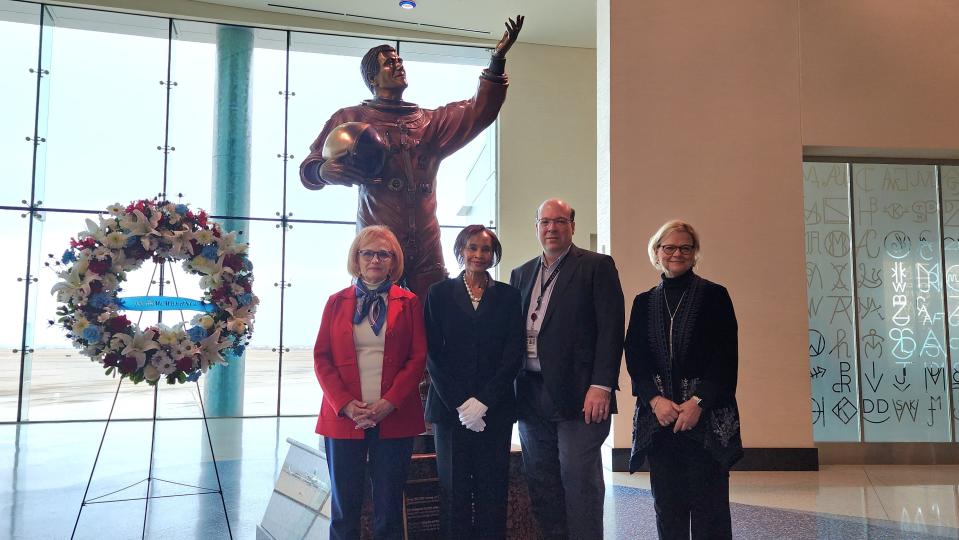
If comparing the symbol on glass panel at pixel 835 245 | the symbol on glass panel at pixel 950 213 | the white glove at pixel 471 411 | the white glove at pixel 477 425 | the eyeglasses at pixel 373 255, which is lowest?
the white glove at pixel 477 425

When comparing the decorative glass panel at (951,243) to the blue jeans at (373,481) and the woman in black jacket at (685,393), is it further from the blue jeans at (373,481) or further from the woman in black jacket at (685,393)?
the blue jeans at (373,481)

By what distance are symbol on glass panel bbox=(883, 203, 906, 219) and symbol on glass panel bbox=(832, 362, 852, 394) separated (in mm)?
1310

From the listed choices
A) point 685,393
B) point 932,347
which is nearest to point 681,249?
point 685,393

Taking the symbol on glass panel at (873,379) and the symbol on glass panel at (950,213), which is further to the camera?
the symbol on glass panel at (950,213)

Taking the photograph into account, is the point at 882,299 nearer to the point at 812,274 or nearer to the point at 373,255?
the point at 812,274

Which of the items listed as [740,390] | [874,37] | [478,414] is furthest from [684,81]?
[478,414]

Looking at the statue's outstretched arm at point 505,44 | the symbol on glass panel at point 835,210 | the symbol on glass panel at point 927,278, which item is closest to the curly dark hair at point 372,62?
the statue's outstretched arm at point 505,44

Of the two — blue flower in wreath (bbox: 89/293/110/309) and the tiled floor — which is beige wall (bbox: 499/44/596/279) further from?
blue flower in wreath (bbox: 89/293/110/309)

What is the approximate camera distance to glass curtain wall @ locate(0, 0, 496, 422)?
874cm

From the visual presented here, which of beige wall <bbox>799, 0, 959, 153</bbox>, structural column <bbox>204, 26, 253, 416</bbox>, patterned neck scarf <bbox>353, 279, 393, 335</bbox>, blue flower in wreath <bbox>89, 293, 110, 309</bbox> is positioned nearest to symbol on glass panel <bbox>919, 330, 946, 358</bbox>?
beige wall <bbox>799, 0, 959, 153</bbox>

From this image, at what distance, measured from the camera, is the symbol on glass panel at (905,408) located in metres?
5.83

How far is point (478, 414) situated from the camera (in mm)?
2504

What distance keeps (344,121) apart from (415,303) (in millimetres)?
1241

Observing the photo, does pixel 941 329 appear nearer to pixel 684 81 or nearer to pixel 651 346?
pixel 684 81
